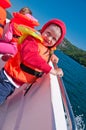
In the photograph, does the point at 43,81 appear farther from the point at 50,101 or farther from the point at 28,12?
the point at 28,12

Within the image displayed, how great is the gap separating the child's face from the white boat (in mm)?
349

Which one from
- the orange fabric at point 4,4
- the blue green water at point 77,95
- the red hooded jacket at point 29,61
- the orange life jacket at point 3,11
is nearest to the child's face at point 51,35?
the red hooded jacket at point 29,61

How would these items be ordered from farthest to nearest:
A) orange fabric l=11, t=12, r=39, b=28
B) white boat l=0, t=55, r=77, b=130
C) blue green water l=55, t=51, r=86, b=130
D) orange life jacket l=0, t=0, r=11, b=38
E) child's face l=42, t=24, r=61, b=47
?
blue green water l=55, t=51, r=86, b=130, orange fabric l=11, t=12, r=39, b=28, orange life jacket l=0, t=0, r=11, b=38, child's face l=42, t=24, r=61, b=47, white boat l=0, t=55, r=77, b=130

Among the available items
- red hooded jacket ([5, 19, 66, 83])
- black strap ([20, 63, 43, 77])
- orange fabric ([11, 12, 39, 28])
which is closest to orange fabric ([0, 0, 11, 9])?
orange fabric ([11, 12, 39, 28])

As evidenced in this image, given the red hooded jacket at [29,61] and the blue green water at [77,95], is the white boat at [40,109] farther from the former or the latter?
the blue green water at [77,95]

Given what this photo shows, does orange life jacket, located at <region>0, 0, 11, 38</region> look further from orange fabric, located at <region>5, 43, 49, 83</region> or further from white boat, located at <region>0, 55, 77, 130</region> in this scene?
orange fabric, located at <region>5, 43, 49, 83</region>

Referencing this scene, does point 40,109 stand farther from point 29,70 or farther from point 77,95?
point 77,95

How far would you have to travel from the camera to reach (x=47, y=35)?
2748 millimetres

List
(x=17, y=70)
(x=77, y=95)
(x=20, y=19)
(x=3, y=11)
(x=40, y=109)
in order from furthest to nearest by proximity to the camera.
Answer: (x=77, y=95)
(x=20, y=19)
(x=3, y=11)
(x=17, y=70)
(x=40, y=109)

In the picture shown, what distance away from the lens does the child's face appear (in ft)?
8.91

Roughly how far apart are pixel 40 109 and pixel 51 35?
0.69 metres

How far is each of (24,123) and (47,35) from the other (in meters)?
0.83

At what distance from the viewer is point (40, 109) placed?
253 cm

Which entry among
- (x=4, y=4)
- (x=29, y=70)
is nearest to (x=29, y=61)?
(x=29, y=70)
